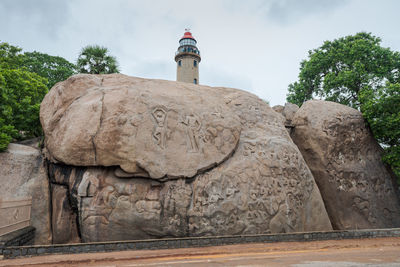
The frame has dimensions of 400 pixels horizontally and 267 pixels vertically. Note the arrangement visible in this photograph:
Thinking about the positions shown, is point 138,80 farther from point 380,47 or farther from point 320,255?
point 380,47

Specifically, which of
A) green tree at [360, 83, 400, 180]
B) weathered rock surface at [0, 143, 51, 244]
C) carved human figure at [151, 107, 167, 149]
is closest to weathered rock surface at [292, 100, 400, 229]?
green tree at [360, 83, 400, 180]

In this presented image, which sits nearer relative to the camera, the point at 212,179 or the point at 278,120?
the point at 212,179

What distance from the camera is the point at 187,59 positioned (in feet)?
115

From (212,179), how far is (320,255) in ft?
12.0

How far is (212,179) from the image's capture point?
8047mm

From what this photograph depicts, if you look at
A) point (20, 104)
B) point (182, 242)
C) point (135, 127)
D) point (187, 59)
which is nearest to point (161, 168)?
point (135, 127)

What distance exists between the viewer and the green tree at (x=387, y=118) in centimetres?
1092

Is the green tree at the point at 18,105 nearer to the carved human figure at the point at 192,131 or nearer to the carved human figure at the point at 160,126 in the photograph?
the carved human figure at the point at 160,126

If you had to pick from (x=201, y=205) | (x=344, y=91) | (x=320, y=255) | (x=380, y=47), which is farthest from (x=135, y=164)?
(x=380, y=47)

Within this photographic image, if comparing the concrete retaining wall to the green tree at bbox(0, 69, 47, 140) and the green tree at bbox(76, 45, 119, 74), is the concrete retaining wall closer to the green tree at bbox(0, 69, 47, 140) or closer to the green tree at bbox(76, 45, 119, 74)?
the green tree at bbox(0, 69, 47, 140)

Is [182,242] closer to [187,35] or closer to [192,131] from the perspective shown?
[192,131]

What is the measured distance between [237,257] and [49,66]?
2595cm

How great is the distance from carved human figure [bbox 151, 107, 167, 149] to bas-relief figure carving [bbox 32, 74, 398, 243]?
0.03 metres

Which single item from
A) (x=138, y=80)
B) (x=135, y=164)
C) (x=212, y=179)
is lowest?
(x=212, y=179)
